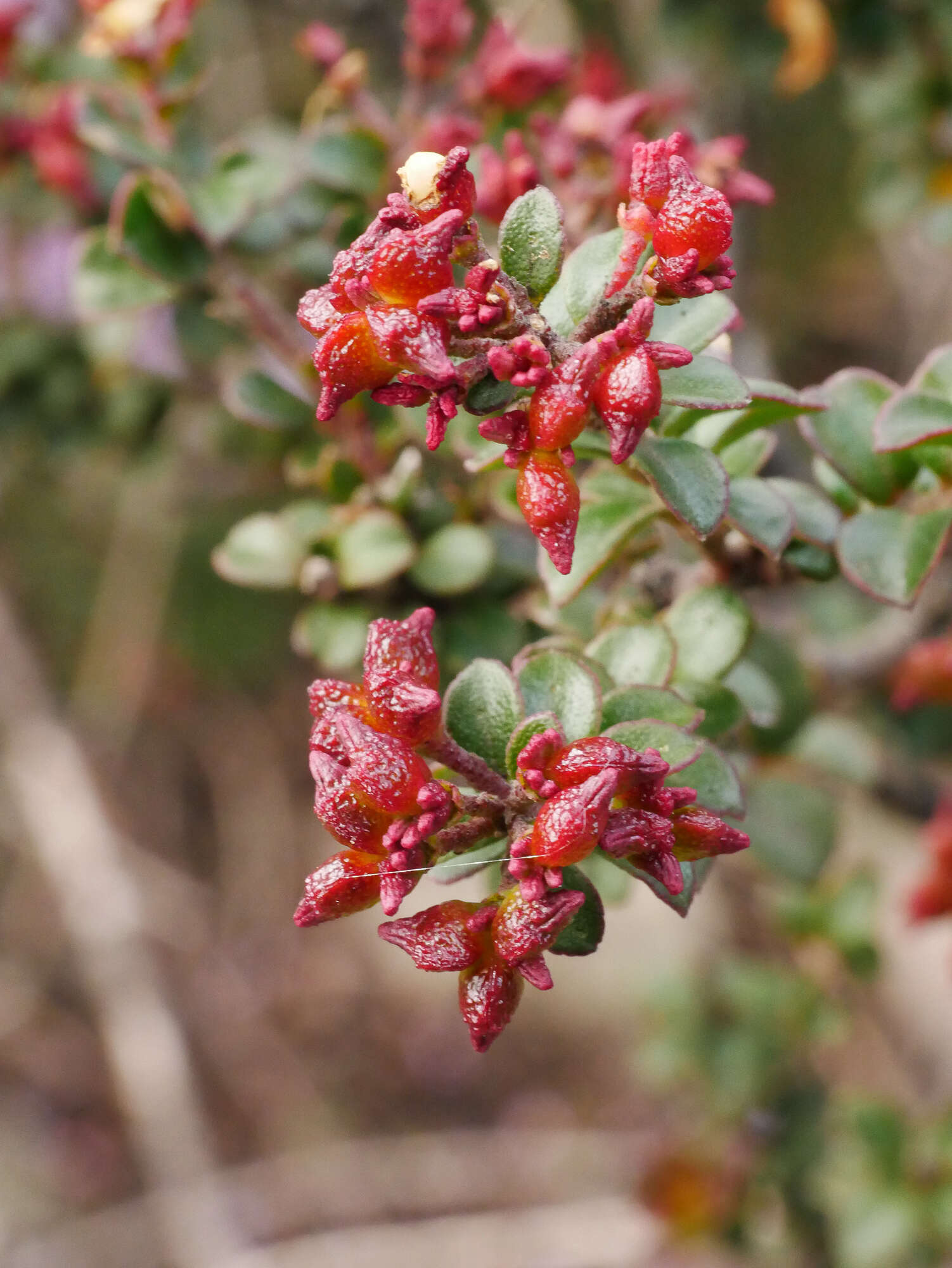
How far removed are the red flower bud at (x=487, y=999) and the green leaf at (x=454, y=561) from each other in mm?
284

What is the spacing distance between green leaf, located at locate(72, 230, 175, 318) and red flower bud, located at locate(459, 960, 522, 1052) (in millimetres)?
540

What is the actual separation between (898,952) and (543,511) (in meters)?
1.77

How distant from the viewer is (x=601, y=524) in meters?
0.50

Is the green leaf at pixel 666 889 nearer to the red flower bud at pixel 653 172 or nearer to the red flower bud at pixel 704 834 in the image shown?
the red flower bud at pixel 704 834

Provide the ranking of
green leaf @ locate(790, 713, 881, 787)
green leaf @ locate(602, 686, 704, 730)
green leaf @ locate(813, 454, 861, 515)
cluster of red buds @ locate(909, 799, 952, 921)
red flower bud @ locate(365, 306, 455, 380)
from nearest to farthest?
red flower bud @ locate(365, 306, 455, 380) → green leaf @ locate(602, 686, 704, 730) → green leaf @ locate(813, 454, 861, 515) → cluster of red buds @ locate(909, 799, 952, 921) → green leaf @ locate(790, 713, 881, 787)

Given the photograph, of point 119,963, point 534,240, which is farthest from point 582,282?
point 119,963

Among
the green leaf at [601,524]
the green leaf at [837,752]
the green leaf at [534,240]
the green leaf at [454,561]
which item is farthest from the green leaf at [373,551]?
the green leaf at [837,752]

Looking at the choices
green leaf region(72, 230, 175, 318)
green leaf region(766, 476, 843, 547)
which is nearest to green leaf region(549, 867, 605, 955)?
green leaf region(766, 476, 843, 547)

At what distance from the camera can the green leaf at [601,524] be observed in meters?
0.48

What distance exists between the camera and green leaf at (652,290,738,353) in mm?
438

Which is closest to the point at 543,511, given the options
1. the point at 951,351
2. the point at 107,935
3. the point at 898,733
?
the point at 951,351

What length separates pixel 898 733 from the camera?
3.63ft

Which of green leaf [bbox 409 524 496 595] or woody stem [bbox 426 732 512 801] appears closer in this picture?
woody stem [bbox 426 732 512 801]

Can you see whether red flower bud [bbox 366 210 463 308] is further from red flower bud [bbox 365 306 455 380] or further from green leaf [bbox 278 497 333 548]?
green leaf [bbox 278 497 333 548]
